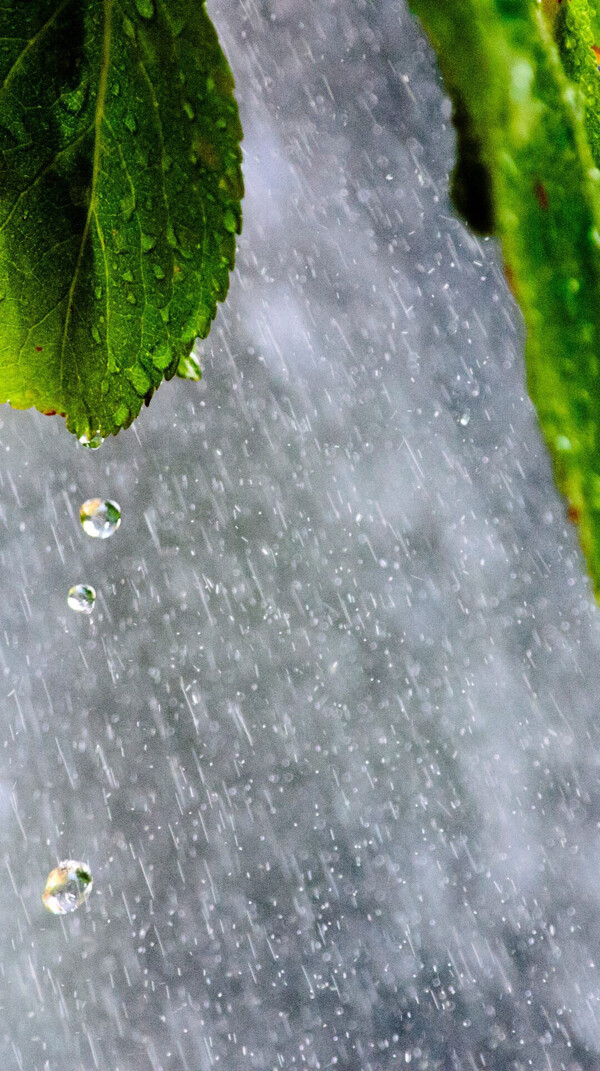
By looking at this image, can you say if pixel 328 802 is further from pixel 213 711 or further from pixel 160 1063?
pixel 160 1063

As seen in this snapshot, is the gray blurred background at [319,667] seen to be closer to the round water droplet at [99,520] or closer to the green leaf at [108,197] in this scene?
the round water droplet at [99,520]

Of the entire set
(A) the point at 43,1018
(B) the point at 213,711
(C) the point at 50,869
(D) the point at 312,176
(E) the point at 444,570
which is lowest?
(A) the point at 43,1018

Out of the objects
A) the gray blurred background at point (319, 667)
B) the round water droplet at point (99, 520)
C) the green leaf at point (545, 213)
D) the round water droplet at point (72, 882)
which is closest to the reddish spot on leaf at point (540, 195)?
the green leaf at point (545, 213)

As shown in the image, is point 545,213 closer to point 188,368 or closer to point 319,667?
point 188,368

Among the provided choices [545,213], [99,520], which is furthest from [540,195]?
[99,520]

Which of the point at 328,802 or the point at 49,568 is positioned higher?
the point at 49,568

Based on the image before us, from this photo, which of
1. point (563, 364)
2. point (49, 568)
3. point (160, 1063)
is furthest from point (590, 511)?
point (160, 1063)
